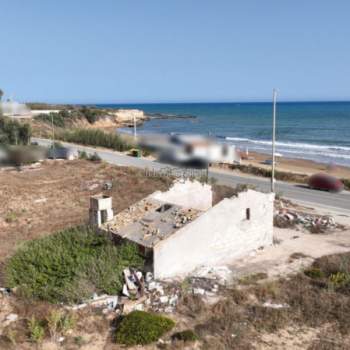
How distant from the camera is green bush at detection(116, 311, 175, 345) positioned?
10328 mm

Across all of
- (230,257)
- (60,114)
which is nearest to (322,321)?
(230,257)

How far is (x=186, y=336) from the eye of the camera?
34.1ft

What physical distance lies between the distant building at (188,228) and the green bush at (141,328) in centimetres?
236

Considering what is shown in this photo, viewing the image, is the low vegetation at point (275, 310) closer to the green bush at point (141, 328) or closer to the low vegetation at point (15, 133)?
the green bush at point (141, 328)

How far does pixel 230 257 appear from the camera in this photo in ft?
51.9

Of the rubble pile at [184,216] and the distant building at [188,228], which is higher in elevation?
the rubble pile at [184,216]

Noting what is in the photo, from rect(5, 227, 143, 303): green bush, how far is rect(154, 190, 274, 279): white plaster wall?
3.63 feet

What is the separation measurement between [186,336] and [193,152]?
80.3 ft

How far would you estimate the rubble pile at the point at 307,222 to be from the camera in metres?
21.4

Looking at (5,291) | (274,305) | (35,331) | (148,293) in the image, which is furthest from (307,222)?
(35,331)

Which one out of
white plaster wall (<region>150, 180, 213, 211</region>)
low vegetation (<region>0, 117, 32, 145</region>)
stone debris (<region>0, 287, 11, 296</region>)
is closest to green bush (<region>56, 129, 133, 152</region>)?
low vegetation (<region>0, 117, 32, 145</region>)

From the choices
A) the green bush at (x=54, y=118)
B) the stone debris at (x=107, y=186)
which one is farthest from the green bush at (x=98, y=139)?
the green bush at (x=54, y=118)

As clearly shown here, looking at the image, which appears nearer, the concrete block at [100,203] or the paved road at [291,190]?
the concrete block at [100,203]

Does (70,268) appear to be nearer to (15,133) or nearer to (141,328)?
(141,328)
